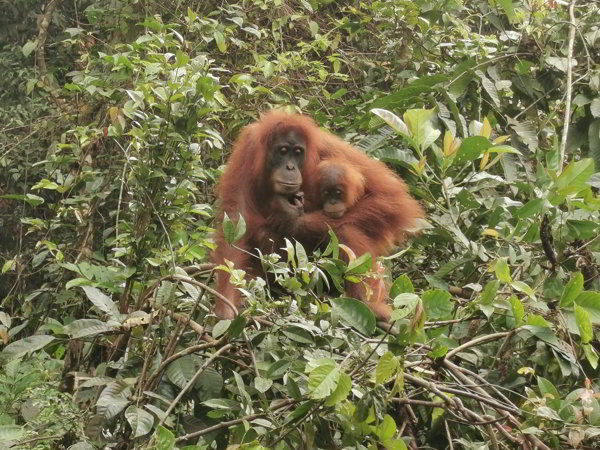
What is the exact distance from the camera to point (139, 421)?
2105 mm

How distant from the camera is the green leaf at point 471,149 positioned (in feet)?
9.89

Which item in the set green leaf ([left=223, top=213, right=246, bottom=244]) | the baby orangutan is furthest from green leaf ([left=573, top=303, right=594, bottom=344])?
the baby orangutan

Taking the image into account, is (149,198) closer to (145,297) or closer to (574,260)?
(145,297)

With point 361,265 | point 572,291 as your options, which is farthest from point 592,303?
point 361,265

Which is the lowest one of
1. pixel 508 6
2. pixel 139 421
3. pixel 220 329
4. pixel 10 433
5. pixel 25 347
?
pixel 10 433

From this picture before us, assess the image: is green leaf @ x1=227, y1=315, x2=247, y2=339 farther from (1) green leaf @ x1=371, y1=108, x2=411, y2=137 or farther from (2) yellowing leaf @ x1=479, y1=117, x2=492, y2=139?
(2) yellowing leaf @ x1=479, y1=117, x2=492, y2=139

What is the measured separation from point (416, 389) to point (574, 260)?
1052 millimetres

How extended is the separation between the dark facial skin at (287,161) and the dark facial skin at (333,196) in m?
0.12

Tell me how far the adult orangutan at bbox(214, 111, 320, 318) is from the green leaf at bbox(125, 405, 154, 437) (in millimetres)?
1493

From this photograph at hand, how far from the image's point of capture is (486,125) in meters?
3.12

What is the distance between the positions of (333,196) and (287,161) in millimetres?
266

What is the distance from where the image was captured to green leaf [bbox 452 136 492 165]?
3014mm

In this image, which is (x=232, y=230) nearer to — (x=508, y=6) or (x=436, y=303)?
(x=436, y=303)

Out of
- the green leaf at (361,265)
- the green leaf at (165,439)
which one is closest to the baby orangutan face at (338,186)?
the green leaf at (361,265)
